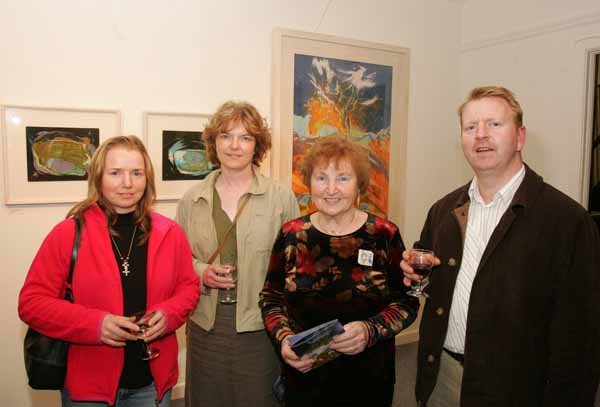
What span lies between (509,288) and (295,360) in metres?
0.81

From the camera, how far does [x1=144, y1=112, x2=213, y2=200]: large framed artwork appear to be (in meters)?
3.08

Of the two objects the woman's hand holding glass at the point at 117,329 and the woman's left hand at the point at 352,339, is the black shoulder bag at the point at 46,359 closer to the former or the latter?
the woman's hand holding glass at the point at 117,329

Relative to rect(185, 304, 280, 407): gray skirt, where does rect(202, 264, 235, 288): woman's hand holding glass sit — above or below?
above

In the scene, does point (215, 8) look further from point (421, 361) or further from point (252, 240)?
point (421, 361)

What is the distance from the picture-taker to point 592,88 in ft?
11.0

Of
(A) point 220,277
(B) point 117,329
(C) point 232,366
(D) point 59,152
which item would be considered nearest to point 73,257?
(B) point 117,329

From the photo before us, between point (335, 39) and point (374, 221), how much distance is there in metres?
2.40

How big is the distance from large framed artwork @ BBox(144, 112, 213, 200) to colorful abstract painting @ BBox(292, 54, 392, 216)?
82cm

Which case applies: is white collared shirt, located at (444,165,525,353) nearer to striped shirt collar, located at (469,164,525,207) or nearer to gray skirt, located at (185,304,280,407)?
striped shirt collar, located at (469,164,525,207)

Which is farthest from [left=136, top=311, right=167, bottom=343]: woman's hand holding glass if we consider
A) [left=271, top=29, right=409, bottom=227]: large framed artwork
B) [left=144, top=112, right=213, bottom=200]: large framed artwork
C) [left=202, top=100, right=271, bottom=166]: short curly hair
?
[left=271, top=29, right=409, bottom=227]: large framed artwork

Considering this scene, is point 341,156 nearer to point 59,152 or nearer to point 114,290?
point 114,290

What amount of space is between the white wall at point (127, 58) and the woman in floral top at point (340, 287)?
1.70 m

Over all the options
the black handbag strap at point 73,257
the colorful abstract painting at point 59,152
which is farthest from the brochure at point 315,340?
the colorful abstract painting at point 59,152

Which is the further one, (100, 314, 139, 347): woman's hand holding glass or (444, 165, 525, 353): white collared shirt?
(444, 165, 525, 353): white collared shirt
